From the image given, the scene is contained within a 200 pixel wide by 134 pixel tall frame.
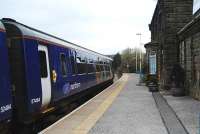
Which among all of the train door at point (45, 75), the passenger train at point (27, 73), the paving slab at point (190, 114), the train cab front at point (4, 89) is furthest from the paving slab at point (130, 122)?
the train cab front at point (4, 89)

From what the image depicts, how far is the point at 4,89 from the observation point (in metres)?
9.00

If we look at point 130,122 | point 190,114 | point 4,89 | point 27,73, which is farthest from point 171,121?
point 4,89

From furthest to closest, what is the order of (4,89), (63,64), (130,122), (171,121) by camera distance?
1. (63,64)
2. (171,121)
3. (130,122)
4. (4,89)

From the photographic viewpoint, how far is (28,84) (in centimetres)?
1035

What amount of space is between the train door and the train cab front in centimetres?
252

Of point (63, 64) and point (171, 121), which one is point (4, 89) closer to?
point (171, 121)

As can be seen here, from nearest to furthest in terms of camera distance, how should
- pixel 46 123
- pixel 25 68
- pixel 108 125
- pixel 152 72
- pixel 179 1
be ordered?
pixel 25 68
pixel 108 125
pixel 46 123
pixel 179 1
pixel 152 72

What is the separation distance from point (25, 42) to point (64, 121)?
12.6 ft

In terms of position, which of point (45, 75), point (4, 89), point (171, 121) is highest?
point (45, 75)

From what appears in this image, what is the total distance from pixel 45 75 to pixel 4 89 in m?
3.30

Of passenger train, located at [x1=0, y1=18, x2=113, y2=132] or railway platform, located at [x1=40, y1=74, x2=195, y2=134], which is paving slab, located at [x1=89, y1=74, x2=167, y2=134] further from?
passenger train, located at [x1=0, y1=18, x2=113, y2=132]

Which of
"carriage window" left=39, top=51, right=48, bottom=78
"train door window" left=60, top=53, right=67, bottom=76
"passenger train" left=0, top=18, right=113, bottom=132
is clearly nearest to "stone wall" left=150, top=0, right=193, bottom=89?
"train door window" left=60, top=53, right=67, bottom=76

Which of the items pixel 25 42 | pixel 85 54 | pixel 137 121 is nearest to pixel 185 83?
pixel 85 54

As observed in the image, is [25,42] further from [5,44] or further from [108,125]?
[108,125]
